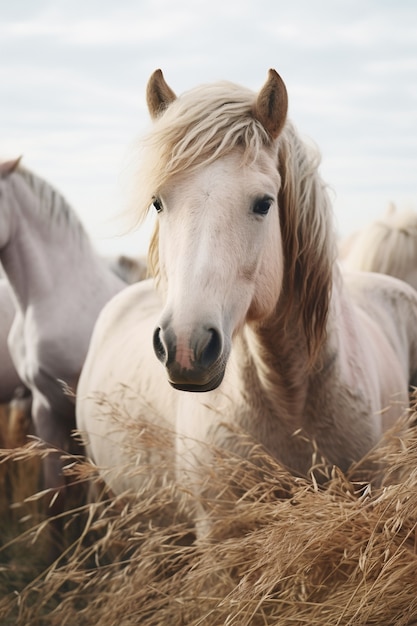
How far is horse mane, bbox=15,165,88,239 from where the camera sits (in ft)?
13.4

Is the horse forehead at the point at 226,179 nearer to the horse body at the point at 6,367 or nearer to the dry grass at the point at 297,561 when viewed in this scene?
the dry grass at the point at 297,561

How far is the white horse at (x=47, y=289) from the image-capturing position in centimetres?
396

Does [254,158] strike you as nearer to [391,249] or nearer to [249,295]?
[249,295]

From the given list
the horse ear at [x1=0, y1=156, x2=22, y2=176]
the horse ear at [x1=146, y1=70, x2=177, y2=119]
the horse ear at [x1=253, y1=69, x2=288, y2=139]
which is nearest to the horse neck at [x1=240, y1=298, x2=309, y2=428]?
the horse ear at [x1=253, y1=69, x2=288, y2=139]

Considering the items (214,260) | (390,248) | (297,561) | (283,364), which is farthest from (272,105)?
(390,248)

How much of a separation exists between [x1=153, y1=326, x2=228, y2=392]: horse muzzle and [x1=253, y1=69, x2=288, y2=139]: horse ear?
647 mm

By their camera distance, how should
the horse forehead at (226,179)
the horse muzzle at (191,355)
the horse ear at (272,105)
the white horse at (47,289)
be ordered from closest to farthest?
the horse muzzle at (191,355), the horse forehead at (226,179), the horse ear at (272,105), the white horse at (47,289)

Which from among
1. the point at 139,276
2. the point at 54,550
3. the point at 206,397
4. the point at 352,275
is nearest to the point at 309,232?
the point at 206,397

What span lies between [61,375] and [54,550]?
0.93 m

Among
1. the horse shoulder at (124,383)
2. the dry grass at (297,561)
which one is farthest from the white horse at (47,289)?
the dry grass at (297,561)

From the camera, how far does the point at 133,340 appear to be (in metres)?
3.21

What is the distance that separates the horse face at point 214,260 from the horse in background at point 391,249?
7.01 ft

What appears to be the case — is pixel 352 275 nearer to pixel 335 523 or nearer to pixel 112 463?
pixel 112 463

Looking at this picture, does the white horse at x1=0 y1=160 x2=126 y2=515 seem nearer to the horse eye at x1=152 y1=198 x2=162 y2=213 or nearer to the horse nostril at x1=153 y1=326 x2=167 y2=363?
the horse eye at x1=152 y1=198 x2=162 y2=213
